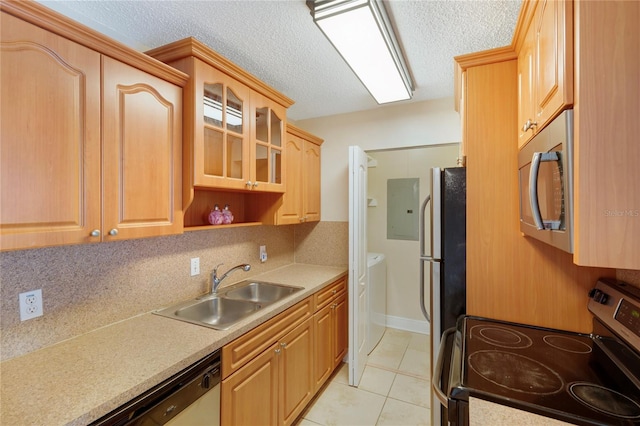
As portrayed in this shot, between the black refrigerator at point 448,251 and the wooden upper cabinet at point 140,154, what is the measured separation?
1384mm

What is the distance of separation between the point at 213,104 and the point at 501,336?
183 cm

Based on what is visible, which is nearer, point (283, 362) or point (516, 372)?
point (516, 372)

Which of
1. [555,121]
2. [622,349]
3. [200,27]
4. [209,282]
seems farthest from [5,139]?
[622,349]

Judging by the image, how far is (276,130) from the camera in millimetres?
2137

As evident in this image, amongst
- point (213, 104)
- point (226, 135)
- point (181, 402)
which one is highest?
point (213, 104)

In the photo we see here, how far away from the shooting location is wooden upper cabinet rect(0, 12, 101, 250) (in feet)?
3.00

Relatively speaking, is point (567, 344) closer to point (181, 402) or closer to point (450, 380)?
point (450, 380)

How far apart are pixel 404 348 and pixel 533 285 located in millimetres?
1987

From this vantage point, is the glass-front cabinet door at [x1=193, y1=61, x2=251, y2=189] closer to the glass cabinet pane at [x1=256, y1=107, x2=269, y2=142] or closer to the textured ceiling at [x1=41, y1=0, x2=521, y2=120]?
the glass cabinet pane at [x1=256, y1=107, x2=269, y2=142]

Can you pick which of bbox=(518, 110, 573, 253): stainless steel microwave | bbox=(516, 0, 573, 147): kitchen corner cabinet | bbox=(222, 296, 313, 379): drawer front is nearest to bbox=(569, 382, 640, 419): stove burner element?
bbox=(518, 110, 573, 253): stainless steel microwave

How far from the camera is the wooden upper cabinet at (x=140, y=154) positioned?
1.18m

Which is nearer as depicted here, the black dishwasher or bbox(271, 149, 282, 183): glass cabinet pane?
the black dishwasher

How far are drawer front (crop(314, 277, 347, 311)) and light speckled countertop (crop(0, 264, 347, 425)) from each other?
67cm

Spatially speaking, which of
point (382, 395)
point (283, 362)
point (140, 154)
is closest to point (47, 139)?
point (140, 154)
